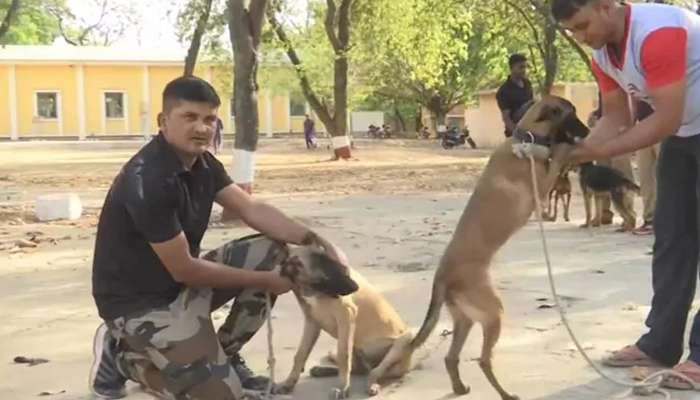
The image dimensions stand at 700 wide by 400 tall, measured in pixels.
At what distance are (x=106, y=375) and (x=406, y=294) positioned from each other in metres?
2.82

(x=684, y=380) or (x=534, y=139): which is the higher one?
(x=534, y=139)

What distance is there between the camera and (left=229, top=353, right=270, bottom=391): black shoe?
14.9ft

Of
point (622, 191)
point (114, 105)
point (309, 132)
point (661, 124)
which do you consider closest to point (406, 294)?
point (661, 124)

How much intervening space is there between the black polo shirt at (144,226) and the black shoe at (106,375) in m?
0.36

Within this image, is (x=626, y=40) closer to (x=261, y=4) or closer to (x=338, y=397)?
(x=338, y=397)

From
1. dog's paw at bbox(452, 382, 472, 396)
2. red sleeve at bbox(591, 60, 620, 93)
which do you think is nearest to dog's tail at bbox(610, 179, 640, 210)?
red sleeve at bbox(591, 60, 620, 93)

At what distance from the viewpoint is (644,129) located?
4023 mm

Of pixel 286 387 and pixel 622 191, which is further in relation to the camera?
pixel 622 191

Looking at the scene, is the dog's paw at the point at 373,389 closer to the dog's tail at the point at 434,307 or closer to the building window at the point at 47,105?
the dog's tail at the point at 434,307

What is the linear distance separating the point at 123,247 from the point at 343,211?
9.41 metres

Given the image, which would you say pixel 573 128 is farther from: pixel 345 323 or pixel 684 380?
pixel 345 323

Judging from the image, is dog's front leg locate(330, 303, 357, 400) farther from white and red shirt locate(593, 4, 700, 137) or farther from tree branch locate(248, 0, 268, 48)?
tree branch locate(248, 0, 268, 48)

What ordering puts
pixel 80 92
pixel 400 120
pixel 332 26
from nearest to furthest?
1. pixel 332 26
2. pixel 80 92
3. pixel 400 120

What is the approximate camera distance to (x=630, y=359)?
15.4ft
